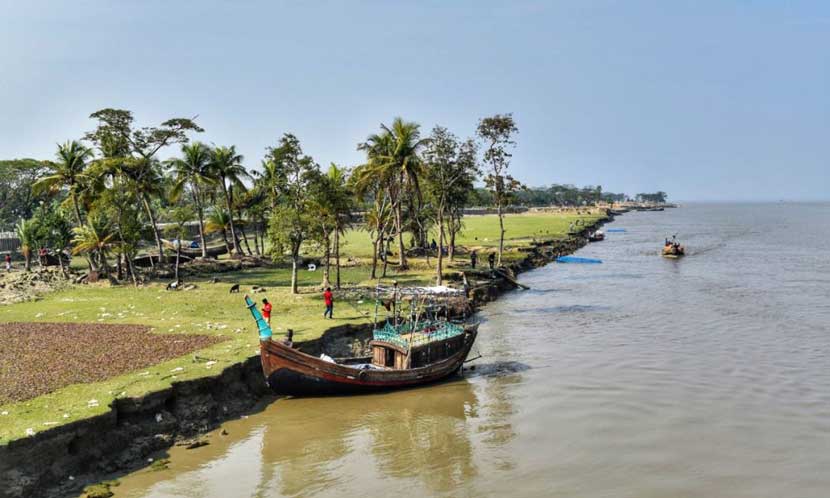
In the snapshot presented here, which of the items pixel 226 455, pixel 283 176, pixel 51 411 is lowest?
pixel 226 455

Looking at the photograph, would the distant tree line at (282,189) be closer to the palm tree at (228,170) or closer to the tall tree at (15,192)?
the palm tree at (228,170)

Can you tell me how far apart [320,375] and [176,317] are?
12.4 metres

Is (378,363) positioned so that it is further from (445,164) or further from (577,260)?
(577,260)

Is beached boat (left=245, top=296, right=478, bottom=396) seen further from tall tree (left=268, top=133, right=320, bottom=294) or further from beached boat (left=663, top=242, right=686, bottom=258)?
beached boat (left=663, top=242, right=686, bottom=258)

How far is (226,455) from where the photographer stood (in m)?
18.8

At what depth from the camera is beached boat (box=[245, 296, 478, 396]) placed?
2261 cm

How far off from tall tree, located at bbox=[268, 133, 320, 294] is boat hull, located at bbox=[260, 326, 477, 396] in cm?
1699

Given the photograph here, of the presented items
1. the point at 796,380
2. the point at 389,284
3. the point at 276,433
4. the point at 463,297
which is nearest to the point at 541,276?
the point at 389,284

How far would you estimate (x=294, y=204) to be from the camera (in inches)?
1706

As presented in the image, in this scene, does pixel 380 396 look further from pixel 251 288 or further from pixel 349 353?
pixel 251 288

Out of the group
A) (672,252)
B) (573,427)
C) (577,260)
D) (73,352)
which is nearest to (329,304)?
(73,352)

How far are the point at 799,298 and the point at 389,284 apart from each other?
30548 millimetres

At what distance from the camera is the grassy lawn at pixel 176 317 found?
17984mm

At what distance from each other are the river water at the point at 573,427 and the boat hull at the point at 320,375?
0.46 metres
